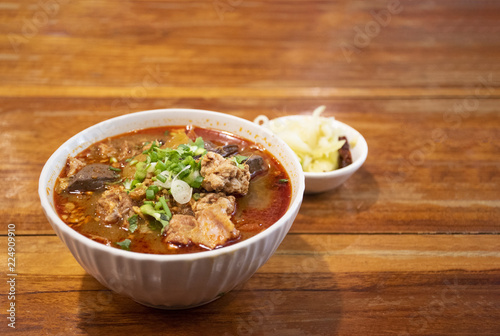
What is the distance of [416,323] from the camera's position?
6.90ft

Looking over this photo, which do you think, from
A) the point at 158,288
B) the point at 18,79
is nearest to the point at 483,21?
the point at 18,79

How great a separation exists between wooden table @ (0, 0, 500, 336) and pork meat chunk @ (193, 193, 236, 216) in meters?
0.45

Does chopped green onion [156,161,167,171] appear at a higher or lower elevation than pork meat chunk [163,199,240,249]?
higher

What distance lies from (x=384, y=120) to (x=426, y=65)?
1326 mm

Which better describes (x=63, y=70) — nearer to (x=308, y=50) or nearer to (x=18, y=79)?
(x=18, y=79)

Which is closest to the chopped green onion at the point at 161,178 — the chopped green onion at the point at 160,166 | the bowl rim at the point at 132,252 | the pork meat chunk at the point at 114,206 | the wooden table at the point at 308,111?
the chopped green onion at the point at 160,166

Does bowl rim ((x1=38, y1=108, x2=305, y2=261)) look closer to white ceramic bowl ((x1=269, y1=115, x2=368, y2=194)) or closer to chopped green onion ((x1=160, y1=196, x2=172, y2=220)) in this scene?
chopped green onion ((x1=160, y1=196, x2=172, y2=220))

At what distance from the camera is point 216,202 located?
2.03m

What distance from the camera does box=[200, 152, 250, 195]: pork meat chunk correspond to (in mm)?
2016

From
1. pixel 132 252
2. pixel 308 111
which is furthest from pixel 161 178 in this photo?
pixel 308 111

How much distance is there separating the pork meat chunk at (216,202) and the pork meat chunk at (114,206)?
0.96 ft

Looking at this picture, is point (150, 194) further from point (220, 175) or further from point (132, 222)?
point (220, 175)

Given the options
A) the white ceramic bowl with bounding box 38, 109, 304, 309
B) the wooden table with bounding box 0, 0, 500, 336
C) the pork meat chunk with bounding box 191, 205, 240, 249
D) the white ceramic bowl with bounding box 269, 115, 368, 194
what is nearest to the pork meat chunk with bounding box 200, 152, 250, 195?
the pork meat chunk with bounding box 191, 205, 240, 249

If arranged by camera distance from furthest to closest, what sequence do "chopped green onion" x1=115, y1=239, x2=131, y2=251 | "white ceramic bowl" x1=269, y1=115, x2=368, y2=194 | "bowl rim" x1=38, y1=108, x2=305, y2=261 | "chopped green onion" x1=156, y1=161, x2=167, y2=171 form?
"white ceramic bowl" x1=269, y1=115, x2=368, y2=194, "chopped green onion" x1=156, y1=161, x2=167, y2=171, "chopped green onion" x1=115, y1=239, x2=131, y2=251, "bowl rim" x1=38, y1=108, x2=305, y2=261
